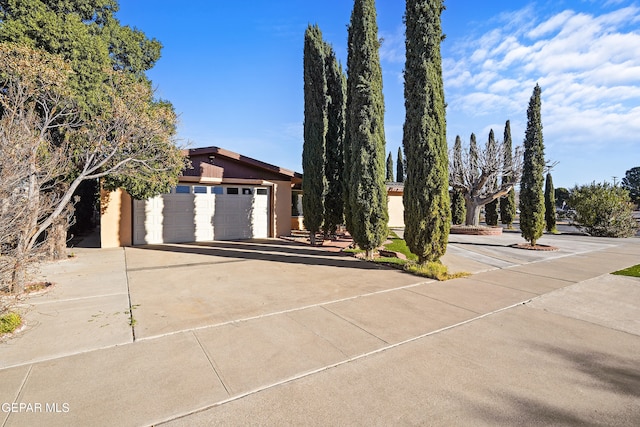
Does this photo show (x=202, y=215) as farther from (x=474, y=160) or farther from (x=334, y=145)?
(x=474, y=160)

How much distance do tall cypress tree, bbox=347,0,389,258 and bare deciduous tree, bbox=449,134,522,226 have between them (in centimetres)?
1177

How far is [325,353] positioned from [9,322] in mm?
4098

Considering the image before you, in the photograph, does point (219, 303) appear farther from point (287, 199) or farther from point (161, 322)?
point (287, 199)

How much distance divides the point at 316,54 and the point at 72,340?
11716mm

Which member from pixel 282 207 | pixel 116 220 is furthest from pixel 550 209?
pixel 116 220

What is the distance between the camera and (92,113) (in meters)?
7.46

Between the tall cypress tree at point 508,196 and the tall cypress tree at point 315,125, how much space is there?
12.9 m

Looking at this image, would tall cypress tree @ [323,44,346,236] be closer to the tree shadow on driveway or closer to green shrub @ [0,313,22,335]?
the tree shadow on driveway

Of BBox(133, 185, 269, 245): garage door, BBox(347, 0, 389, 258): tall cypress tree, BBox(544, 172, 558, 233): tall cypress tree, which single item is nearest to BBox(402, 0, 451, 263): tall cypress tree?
BBox(347, 0, 389, 258): tall cypress tree

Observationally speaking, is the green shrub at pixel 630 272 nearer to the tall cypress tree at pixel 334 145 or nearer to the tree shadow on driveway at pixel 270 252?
the tree shadow on driveway at pixel 270 252

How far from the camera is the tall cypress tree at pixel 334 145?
12.0 meters

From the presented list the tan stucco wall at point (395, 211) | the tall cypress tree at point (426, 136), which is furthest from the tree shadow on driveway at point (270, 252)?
the tan stucco wall at point (395, 211)

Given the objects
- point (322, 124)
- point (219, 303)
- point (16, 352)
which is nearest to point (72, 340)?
point (16, 352)

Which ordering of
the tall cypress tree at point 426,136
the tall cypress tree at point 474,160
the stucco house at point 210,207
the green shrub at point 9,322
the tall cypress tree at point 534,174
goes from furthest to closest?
the tall cypress tree at point 474,160
the tall cypress tree at point 534,174
the stucco house at point 210,207
the tall cypress tree at point 426,136
the green shrub at point 9,322
